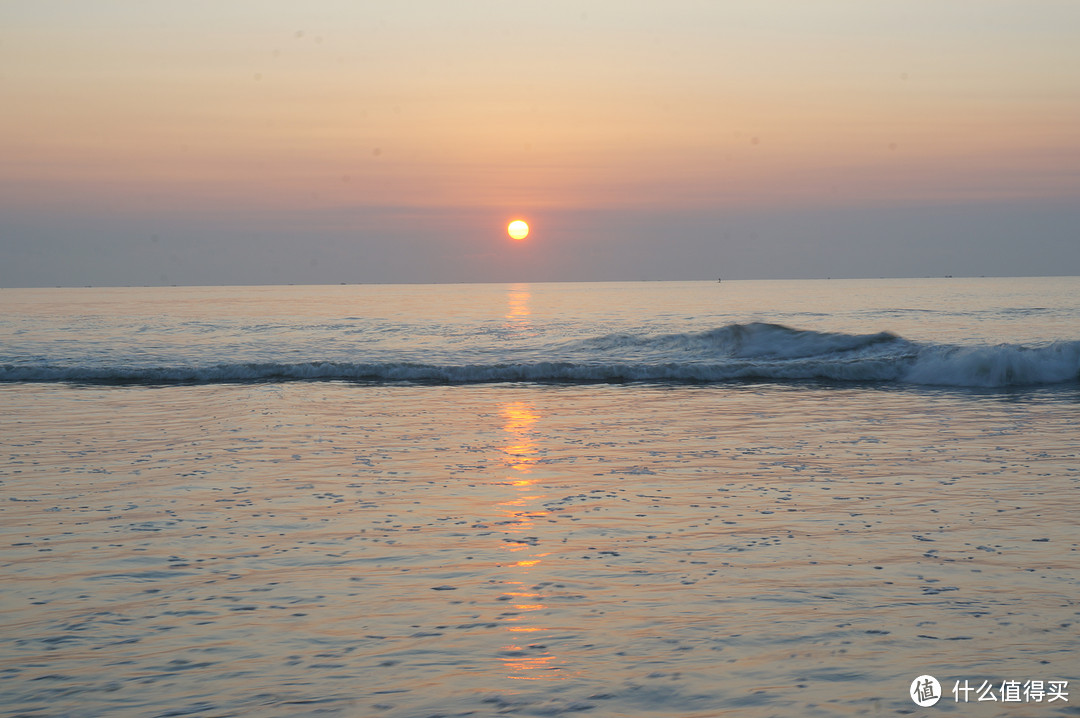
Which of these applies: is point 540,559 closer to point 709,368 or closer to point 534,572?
point 534,572

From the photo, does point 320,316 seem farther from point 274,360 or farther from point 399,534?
point 399,534

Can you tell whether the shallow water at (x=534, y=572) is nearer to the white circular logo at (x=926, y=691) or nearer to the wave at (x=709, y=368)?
the white circular logo at (x=926, y=691)

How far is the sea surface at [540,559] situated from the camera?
5.06 metres

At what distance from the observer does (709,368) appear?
27.8m

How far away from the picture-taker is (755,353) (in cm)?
3228

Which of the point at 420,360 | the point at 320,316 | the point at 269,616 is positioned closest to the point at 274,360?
the point at 420,360

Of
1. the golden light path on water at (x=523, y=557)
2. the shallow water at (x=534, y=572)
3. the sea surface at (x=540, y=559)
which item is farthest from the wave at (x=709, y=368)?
the golden light path on water at (x=523, y=557)

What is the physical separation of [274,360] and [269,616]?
26.7 m

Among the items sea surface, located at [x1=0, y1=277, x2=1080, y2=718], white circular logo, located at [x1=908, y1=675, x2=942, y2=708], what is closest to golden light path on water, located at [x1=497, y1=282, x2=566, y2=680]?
sea surface, located at [x1=0, y1=277, x2=1080, y2=718]

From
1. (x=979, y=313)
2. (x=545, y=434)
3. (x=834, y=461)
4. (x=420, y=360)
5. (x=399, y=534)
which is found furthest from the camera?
(x=979, y=313)

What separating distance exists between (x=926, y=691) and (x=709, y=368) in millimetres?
23120

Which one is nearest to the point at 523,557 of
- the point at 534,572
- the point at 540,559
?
the point at 540,559

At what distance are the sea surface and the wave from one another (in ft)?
19.5

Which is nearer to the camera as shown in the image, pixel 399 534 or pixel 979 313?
pixel 399 534
